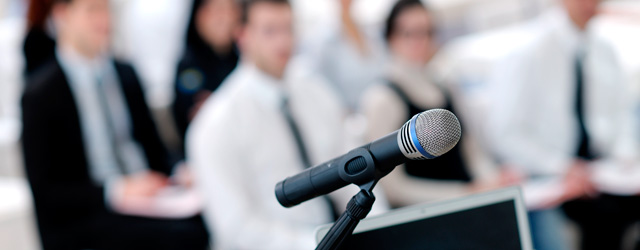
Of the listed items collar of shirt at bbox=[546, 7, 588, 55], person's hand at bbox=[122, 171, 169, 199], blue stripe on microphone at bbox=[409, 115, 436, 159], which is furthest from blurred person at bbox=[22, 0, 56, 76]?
collar of shirt at bbox=[546, 7, 588, 55]

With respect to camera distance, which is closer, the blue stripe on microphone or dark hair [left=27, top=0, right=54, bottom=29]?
the blue stripe on microphone

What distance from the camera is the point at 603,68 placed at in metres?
2.13

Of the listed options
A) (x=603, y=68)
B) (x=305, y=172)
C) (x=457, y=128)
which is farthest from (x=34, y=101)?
(x=603, y=68)

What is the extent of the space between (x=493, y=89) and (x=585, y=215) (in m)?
0.53

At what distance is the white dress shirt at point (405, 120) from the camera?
5.72 feet

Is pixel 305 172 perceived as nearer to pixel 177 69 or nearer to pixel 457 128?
pixel 457 128

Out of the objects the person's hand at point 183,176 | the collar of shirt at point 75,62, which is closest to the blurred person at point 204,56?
the person's hand at point 183,176

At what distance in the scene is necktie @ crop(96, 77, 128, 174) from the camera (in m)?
2.00

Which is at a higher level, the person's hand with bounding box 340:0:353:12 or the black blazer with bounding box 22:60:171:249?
the person's hand with bounding box 340:0:353:12

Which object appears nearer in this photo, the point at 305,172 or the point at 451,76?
the point at 305,172

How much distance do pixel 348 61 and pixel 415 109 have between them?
3.62 ft

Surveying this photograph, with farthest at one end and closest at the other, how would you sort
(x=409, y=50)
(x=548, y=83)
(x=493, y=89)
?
1. (x=493, y=89)
2. (x=548, y=83)
3. (x=409, y=50)

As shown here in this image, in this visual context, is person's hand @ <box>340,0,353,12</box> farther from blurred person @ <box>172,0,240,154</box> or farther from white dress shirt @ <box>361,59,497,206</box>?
white dress shirt @ <box>361,59,497,206</box>

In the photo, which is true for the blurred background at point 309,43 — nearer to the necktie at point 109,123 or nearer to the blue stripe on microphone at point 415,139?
the necktie at point 109,123
